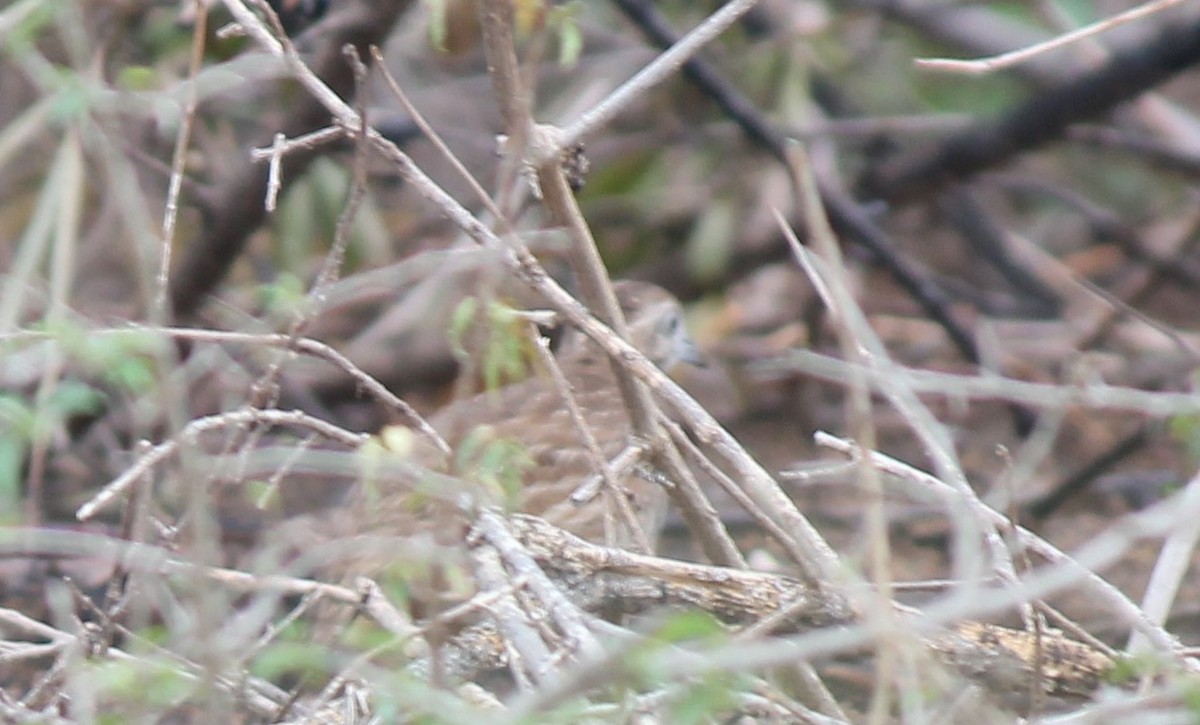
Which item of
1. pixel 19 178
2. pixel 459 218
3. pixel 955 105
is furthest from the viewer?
pixel 955 105

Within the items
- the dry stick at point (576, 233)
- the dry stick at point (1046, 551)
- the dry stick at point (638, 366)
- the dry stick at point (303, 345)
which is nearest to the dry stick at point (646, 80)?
the dry stick at point (576, 233)

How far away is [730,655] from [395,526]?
2060 mm

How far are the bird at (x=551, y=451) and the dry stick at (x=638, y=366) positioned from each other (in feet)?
0.65

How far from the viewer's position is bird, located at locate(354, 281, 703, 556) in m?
2.42

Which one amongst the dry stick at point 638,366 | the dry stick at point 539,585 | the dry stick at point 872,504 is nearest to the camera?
the dry stick at point 872,504

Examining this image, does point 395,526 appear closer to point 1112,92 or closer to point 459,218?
point 459,218

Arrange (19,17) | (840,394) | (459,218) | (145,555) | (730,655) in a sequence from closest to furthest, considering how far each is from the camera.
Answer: (730,655) < (145,555) < (459,218) < (19,17) < (840,394)

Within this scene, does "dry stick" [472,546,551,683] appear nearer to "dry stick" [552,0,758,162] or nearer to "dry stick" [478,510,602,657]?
"dry stick" [478,510,602,657]

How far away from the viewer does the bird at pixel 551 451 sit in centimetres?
242

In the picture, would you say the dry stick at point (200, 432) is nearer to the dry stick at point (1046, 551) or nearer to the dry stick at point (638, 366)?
the dry stick at point (638, 366)

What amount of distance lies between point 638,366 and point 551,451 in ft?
5.29

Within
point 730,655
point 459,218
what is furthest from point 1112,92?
point 730,655

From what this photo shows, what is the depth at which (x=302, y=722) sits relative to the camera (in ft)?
7.95

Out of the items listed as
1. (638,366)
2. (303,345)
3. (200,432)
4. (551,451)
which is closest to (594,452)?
(638,366)
